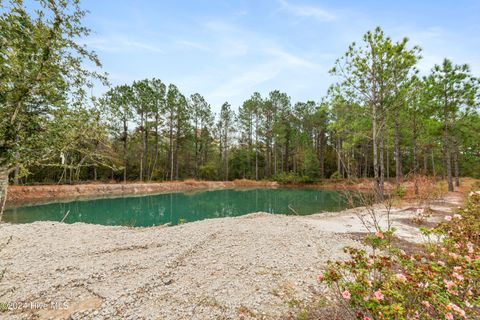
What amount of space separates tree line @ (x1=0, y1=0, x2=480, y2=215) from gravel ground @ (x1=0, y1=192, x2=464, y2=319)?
118 centimetres

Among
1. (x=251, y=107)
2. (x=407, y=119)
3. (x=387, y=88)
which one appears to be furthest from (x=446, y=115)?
(x=251, y=107)

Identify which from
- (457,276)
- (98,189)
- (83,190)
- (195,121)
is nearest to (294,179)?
(195,121)

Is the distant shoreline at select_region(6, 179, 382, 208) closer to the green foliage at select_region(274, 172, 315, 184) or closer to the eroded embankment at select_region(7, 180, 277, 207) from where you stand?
the eroded embankment at select_region(7, 180, 277, 207)

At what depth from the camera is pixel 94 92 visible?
2.68m

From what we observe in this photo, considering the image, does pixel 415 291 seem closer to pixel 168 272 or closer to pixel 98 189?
pixel 168 272

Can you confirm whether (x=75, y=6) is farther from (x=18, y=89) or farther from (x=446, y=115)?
(x=446, y=115)

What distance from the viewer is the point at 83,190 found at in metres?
16.8

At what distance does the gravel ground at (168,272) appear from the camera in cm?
254

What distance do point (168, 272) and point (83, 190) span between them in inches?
686

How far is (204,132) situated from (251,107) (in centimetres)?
780

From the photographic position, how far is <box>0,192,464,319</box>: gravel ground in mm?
2545

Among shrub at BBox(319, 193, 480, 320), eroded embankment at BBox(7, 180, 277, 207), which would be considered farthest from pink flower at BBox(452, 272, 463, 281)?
eroded embankment at BBox(7, 180, 277, 207)

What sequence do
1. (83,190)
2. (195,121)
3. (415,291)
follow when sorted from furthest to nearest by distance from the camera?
1. (195,121)
2. (83,190)
3. (415,291)

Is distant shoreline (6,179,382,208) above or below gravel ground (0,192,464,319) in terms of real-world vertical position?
below
